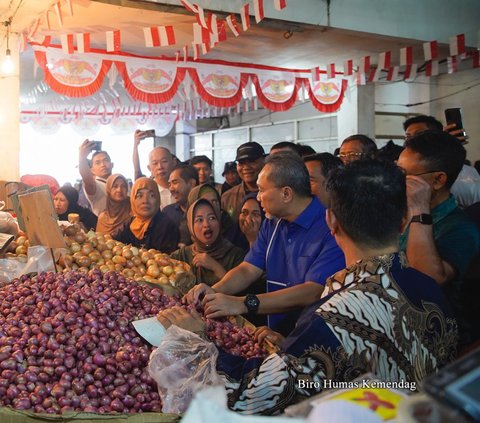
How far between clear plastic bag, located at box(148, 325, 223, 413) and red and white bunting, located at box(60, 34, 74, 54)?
479cm

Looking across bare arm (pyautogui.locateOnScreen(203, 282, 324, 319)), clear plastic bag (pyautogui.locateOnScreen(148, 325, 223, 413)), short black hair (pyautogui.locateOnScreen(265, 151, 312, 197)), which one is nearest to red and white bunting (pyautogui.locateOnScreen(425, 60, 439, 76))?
short black hair (pyautogui.locateOnScreen(265, 151, 312, 197))

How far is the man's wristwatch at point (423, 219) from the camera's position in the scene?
2127 millimetres

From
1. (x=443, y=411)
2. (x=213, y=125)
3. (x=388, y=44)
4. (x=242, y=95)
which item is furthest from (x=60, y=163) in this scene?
(x=443, y=411)

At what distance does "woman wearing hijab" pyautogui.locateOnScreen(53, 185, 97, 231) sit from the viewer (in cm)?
548

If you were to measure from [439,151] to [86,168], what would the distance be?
4313 millimetres

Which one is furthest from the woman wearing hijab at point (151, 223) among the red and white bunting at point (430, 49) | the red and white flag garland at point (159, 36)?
the red and white bunting at point (430, 49)

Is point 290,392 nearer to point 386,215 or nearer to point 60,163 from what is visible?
point 386,215

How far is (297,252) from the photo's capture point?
2496 millimetres

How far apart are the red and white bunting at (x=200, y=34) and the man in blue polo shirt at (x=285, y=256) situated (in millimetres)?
2997

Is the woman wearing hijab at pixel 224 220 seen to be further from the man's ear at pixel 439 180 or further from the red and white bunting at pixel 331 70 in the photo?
the red and white bunting at pixel 331 70

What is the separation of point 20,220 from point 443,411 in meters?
3.29

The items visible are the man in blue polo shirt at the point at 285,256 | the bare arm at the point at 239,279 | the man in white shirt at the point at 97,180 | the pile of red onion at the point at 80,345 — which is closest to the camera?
the pile of red onion at the point at 80,345

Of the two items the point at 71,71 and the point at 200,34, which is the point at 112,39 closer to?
the point at 71,71

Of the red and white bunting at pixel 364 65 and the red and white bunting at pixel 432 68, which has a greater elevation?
the red and white bunting at pixel 364 65
